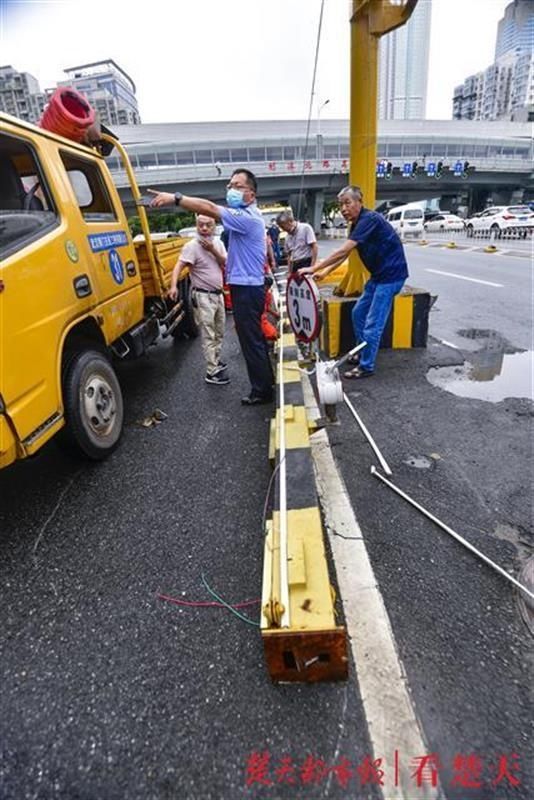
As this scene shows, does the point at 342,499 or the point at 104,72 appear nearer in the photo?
the point at 342,499

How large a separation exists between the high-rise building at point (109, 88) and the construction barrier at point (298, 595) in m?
125

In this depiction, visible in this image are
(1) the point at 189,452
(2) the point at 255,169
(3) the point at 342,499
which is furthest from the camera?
(2) the point at 255,169

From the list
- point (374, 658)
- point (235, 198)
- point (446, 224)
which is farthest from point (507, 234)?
point (374, 658)

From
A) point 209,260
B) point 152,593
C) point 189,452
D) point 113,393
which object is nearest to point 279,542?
point 152,593

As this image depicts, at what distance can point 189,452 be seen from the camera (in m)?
3.16

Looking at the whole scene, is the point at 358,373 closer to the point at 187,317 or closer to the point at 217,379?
the point at 217,379

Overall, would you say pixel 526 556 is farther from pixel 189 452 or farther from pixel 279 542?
pixel 189 452

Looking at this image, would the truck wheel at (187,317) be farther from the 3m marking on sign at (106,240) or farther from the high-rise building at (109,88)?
the high-rise building at (109,88)

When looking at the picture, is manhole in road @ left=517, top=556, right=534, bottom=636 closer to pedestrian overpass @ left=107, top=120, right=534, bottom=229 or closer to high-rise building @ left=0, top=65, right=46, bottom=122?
pedestrian overpass @ left=107, top=120, right=534, bottom=229

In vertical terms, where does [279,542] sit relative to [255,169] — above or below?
below

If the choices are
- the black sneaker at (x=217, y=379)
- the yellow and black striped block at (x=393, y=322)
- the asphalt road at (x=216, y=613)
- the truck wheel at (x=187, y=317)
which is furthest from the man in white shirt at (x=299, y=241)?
the asphalt road at (x=216, y=613)

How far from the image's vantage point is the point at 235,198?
3.16m

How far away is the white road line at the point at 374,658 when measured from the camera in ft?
4.20

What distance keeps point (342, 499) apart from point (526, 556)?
939 mm
